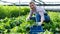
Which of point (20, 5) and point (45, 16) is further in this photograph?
point (20, 5)

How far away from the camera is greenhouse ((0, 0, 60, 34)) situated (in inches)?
141

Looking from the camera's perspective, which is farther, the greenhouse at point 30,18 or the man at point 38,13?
the man at point 38,13

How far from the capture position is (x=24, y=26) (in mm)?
3693

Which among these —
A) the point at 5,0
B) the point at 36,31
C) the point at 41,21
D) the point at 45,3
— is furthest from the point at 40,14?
the point at 5,0

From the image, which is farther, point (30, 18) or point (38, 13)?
point (30, 18)

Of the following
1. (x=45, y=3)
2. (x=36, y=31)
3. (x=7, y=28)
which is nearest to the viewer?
(x=36, y=31)

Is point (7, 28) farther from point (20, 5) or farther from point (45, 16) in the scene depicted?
point (20, 5)

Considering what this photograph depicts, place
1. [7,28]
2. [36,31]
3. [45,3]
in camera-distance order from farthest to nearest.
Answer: [45,3] → [7,28] → [36,31]

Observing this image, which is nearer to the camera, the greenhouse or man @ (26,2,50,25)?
the greenhouse

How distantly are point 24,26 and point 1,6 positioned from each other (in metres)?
0.99

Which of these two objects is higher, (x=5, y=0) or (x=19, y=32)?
(x=5, y=0)

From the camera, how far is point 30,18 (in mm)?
3873

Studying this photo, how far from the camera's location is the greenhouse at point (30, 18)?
3.59m

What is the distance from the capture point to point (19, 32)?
3527 mm
